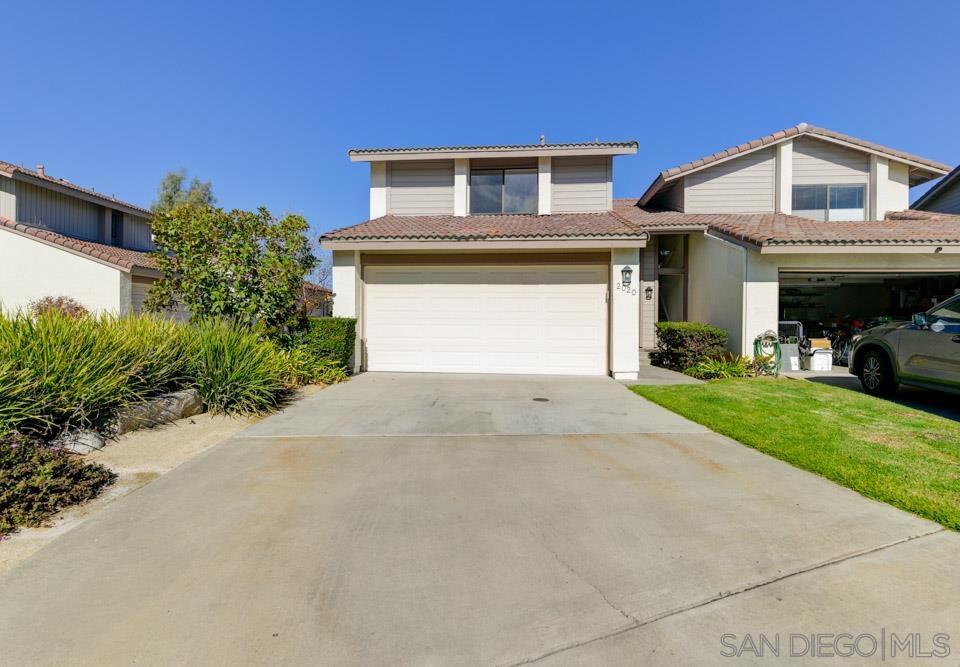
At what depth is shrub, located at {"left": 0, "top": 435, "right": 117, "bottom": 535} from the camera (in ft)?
10.9

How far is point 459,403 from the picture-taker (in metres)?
7.59

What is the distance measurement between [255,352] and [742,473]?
6.64 m

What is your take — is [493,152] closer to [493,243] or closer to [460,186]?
[460,186]

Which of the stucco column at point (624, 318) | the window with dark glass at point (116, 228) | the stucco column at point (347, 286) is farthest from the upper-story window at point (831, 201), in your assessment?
the window with dark glass at point (116, 228)

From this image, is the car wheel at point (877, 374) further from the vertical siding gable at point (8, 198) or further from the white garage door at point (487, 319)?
the vertical siding gable at point (8, 198)

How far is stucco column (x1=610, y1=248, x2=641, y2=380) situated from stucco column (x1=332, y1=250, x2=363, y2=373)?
5908mm

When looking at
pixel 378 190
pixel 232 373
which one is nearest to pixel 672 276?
pixel 378 190

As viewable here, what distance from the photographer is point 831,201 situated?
1402 centimetres

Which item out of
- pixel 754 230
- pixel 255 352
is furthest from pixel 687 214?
pixel 255 352

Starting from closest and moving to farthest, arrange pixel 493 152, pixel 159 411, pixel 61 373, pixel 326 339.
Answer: pixel 61 373, pixel 159 411, pixel 326 339, pixel 493 152

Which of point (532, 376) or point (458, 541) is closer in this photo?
point (458, 541)

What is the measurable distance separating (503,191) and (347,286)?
560cm

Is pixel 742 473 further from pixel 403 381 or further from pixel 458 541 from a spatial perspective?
pixel 403 381

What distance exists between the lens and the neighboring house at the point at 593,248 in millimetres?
10430
